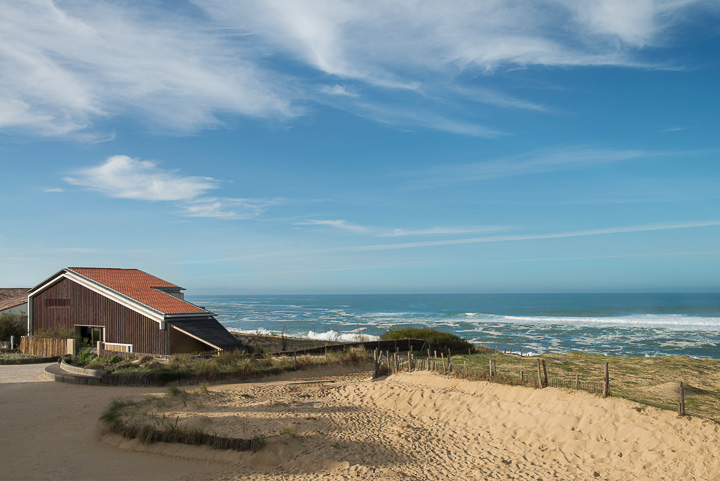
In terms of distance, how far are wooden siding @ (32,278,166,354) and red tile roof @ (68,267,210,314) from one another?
24.6 inches

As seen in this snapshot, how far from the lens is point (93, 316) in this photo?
77.2 ft

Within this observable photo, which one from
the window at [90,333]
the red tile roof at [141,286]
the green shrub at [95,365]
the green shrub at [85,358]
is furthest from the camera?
the window at [90,333]

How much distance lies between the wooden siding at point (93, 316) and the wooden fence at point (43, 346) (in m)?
1.15

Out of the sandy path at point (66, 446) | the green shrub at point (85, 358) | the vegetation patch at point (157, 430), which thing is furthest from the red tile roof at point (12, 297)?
the vegetation patch at point (157, 430)

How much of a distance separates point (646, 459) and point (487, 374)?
495cm

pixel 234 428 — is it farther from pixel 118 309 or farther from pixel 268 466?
pixel 118 309

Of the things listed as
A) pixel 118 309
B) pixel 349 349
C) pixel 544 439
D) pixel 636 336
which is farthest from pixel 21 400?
pixel 636 336

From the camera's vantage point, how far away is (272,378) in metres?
17.3

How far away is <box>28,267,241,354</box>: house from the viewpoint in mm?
21469

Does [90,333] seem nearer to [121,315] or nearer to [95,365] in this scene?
[121,315]

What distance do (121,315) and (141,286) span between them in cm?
272

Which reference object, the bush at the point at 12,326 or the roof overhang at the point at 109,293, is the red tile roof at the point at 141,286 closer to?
the roof overhang at the point at 109,293

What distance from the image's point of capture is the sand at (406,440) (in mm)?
8859

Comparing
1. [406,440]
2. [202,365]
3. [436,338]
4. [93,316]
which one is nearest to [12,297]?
[93,316]
